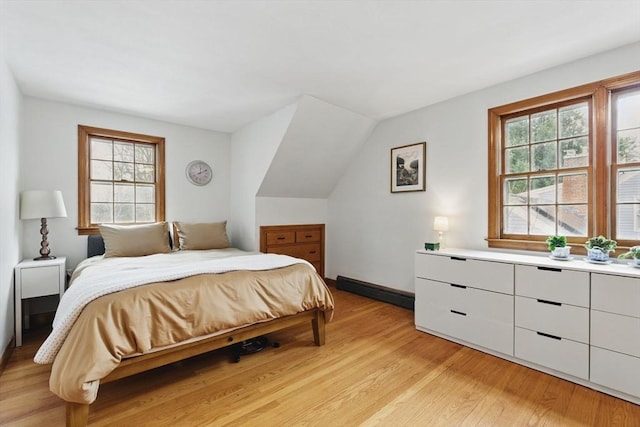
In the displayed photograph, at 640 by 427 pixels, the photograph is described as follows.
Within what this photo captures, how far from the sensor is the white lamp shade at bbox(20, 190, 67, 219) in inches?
106

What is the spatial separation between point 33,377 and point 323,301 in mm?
2115

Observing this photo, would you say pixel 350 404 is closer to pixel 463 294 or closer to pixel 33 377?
pixel 463 294

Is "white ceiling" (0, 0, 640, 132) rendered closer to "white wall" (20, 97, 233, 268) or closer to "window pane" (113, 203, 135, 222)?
"white wall" (20, 97, 233, 268)

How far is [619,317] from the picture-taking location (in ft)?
5.99

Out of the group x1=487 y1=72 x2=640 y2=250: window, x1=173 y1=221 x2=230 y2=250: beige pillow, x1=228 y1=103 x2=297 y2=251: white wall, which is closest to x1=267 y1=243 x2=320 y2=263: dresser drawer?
x1=228 y1=103 x2=297 y2=251: white wall

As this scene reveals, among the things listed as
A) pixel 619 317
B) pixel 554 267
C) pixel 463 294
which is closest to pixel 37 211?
pixel 463 294

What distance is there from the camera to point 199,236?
360 centimetres

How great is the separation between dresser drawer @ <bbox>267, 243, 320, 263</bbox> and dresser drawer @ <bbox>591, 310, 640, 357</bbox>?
3.24 metres

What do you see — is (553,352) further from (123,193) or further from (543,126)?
(123,193)

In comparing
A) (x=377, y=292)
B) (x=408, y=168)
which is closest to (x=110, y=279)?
(x=377, y=292)

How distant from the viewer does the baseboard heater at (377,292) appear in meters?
3.46

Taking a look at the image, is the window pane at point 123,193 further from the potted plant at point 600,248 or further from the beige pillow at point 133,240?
the potted plant at point 600,248

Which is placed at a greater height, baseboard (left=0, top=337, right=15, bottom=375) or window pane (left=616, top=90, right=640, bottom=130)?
window pane (left=616, top=90, right=640, bottom=130)

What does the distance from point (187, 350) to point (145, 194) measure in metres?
2.65
